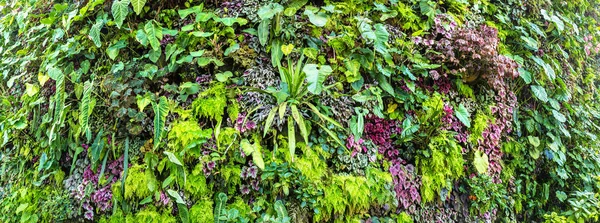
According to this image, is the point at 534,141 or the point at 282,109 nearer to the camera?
the point at 282,109

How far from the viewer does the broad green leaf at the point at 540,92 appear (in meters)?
3.10

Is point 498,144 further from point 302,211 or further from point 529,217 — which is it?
point 302,211

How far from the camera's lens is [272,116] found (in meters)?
2.21

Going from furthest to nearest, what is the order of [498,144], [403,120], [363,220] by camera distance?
1. [498,144]
2. [403,120]
3. [363,220]

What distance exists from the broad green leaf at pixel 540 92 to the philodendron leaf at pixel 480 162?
0.80 meters

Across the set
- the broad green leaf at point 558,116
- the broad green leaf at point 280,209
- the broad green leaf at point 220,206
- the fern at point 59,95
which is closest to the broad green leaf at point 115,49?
the fern at point 59,95

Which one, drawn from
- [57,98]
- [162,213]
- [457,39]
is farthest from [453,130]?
[57,98]

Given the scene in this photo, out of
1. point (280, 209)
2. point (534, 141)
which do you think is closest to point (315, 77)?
point (280, 209)

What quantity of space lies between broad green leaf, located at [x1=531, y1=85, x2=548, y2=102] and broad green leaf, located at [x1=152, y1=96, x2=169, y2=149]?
2.82m

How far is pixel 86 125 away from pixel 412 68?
2112 millimetres

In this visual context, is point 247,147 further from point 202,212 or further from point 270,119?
point 202,212

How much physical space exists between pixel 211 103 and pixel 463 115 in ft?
5.60

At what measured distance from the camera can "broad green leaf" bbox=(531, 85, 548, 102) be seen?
3.10 meters

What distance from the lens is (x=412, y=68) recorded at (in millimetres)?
2684
